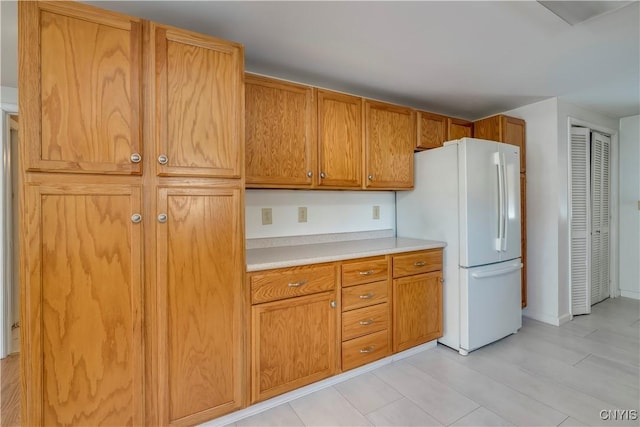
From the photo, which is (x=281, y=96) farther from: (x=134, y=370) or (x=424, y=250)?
(x=134, y=370)

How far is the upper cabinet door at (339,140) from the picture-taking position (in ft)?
7.39

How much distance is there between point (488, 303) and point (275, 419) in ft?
6.14

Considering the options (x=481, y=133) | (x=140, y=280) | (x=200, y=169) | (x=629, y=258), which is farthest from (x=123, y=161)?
(x=629, y=258)

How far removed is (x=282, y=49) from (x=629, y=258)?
15.8ft

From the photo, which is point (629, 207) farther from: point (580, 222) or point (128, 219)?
point (128, 219)

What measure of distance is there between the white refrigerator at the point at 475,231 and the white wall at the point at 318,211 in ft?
1.45

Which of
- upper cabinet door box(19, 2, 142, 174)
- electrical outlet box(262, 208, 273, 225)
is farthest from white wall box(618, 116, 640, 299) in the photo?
upper cabinet door box(19, 2, 142, 174)

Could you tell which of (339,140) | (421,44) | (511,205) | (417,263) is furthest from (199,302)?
(511,205)

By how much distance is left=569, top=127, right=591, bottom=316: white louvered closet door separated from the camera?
3.16 meters

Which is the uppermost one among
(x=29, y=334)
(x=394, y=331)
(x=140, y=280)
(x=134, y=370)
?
(x=140, y=280)

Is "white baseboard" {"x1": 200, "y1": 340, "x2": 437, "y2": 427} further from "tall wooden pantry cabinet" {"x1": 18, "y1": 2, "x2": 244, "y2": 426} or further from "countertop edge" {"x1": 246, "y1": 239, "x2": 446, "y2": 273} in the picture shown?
"countertop edge" {"x1": 246, "y1": 239, "x2": 446, "y2": 273}

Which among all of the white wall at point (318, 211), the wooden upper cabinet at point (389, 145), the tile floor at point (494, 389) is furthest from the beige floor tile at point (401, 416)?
the wooden upper cabinet at point (389, 145)

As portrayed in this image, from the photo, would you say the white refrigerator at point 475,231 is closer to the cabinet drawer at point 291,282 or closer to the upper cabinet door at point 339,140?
the upper cabinet door at point 339,140

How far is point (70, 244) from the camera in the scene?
1274 mm
